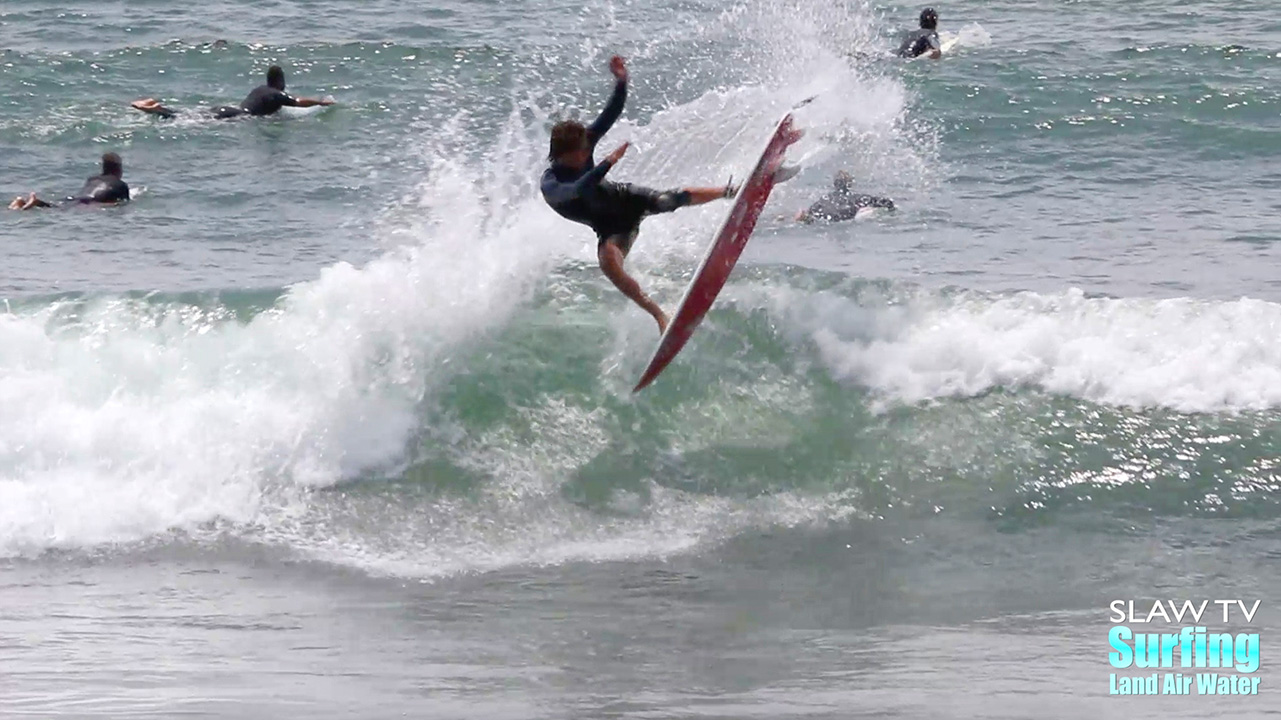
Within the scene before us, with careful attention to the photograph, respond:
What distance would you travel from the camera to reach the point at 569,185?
898 cm

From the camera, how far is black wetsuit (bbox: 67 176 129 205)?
17141 millimetres

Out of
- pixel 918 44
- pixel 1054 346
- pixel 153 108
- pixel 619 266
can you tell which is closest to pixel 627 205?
pixel 619 266

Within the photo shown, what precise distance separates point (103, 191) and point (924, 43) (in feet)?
35.3

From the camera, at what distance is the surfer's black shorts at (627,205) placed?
9.07m

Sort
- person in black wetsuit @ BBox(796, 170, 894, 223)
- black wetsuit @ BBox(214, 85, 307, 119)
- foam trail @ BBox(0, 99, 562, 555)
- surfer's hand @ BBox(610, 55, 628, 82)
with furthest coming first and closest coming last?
1. black wetsuit @ BBox(214, 85, 307, 119)
2. person in black wetsuit @ BBox(796, 170, 894, 223)
3. foam trail @ BBox(0, 99, 562, 555)
4. surfer's hand @ BBox(610, 55, 628, 82)

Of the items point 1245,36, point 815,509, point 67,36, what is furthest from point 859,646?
point 67,36

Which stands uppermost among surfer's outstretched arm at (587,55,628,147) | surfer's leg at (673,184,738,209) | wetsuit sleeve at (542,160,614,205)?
surfer's outstretched arm at (587,55,628,147)

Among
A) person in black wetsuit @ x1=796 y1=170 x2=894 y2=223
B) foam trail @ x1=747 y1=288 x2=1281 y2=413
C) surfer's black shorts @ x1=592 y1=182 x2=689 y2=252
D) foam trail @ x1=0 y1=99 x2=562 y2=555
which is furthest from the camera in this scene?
person in black wetsuit @ x1=796 y1=170 x2=894 y2=223

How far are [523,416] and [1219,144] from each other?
10920 millimetres

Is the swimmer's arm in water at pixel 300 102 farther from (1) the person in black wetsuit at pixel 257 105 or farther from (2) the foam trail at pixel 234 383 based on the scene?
(2) the foam trail at pixel 234 383

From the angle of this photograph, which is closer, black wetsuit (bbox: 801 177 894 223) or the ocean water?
the ocean water

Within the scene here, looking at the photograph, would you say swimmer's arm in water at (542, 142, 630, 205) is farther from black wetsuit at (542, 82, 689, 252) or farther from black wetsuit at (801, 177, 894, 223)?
black wetsuit at (801, 177, 894, 223)

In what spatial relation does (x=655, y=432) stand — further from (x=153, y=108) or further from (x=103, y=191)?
(x=153, y=108)

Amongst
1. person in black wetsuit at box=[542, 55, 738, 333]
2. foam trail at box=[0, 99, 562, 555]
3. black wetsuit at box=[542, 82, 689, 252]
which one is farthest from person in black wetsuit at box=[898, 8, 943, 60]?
black wetsuit at box=[542, 82, 689, 252]
